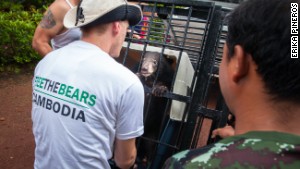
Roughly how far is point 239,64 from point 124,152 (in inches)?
35.1

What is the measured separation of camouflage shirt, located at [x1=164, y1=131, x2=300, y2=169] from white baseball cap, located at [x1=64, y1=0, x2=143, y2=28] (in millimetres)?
872

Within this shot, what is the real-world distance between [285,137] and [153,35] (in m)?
1.82

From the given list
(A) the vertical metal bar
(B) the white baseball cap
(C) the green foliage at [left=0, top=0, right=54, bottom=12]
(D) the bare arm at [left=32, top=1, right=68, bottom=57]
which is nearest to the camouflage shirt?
(B) the white baseball cap

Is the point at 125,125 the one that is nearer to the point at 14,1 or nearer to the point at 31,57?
the point at 31,57

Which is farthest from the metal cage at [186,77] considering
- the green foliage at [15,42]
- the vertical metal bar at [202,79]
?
the green foliage at [15,42]

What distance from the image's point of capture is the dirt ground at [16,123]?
135 inches

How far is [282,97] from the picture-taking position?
777 mm

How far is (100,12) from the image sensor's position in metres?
1.44

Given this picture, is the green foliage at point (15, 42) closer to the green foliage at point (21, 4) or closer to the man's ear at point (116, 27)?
the green foliage at point (21, 4)

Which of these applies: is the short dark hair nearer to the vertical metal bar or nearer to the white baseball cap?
the white baseball cap

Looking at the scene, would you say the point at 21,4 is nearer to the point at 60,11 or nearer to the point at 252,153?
Answer: the point at 60,11

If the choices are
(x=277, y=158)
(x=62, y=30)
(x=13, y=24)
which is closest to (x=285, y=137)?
(x=277, y=158)

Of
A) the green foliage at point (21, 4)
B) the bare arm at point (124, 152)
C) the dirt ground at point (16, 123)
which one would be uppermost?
the green foliage at point (21, 4)

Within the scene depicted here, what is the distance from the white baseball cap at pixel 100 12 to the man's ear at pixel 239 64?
78cm
